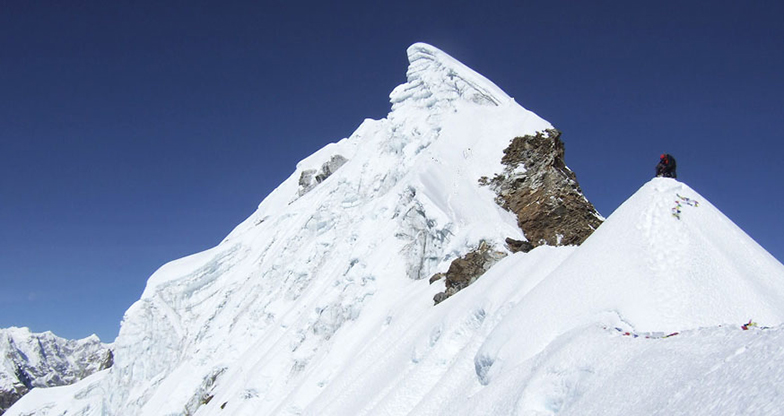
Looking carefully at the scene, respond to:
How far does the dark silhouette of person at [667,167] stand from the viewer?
11414 mm

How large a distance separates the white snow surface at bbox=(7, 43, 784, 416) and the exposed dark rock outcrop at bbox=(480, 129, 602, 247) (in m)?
0.99

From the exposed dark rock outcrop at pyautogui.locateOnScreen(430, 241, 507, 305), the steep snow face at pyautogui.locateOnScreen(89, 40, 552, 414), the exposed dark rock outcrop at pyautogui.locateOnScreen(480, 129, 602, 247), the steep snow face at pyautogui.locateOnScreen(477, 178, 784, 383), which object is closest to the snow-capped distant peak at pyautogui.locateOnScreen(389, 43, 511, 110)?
the steep snow face at pyautogui.locateOnScreen(89, 40, 552, 414)

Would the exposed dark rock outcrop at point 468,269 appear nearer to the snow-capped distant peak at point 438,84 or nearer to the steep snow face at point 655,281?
the steep snow face at point 655,281

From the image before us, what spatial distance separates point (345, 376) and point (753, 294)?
12.1 m

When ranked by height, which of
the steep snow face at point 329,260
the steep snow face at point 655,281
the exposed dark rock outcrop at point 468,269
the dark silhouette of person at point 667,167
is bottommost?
the steep snow face at point 655,281

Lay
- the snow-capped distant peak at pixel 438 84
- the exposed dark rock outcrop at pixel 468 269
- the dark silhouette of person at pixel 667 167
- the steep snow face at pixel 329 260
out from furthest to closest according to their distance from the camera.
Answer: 1. the snow-capped distant peak at pixel 438 84
2. the steep snow face at pixel 329 260
3. the exposed dark rock outcrop at pixel 468 269
4. the dark silhouette of person at pixel 667 167

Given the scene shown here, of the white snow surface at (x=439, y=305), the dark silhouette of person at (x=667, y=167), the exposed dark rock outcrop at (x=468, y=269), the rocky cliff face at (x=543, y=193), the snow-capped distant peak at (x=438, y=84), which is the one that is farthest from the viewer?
the snow-capped distant peak at (x=438, y=84)

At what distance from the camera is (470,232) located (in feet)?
72.9

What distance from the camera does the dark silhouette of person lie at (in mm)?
11414

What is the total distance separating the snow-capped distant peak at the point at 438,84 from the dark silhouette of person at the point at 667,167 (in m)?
24.4

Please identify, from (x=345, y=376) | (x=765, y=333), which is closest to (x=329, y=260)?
(x=345, y=376)

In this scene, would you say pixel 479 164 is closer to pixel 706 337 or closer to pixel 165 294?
pixel 706 337

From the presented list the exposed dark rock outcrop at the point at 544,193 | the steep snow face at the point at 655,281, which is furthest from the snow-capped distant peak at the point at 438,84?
the steep snow face at the point at 655,281

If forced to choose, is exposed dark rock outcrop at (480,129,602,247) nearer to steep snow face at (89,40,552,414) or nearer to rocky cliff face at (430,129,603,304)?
rocky cliff face at (430,129,603,304)
